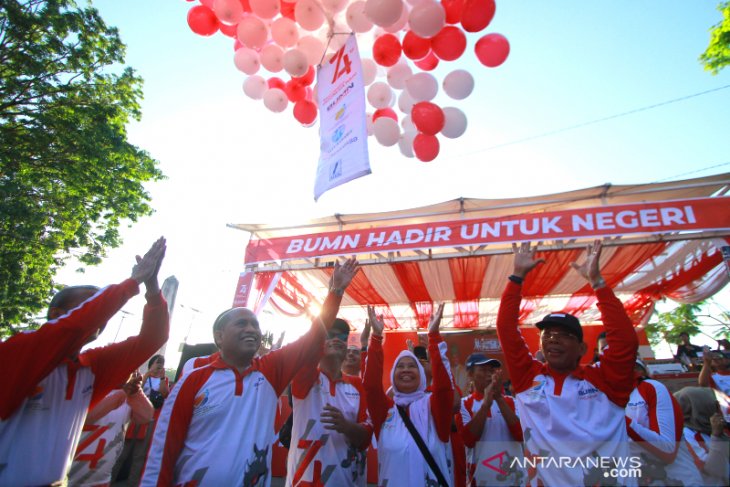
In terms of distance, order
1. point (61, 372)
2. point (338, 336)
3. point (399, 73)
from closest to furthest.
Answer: point (61, 372)
point (338, 336)
point (399, 73)

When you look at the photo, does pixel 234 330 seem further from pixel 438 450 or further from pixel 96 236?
pixel 96 236

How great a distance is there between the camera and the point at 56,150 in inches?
322

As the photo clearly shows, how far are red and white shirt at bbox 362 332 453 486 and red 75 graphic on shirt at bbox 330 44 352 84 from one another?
239 centimetres

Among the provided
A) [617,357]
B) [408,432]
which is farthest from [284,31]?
[617,357]

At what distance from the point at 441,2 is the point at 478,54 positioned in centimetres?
57

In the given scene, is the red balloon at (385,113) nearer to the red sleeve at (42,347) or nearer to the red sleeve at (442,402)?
the red sleeve at (442,402)

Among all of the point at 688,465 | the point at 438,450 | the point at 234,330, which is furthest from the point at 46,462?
the point at 688,465

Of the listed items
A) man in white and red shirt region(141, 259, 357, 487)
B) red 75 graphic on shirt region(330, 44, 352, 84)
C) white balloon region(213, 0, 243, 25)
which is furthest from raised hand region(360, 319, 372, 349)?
white balloon region(213, 0, 243, 25)

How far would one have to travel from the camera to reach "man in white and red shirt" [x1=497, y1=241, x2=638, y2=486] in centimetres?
169

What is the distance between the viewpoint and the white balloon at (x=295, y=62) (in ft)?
11.3

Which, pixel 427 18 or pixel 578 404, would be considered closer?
pixel 578 404

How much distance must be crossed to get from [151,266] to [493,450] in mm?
2802

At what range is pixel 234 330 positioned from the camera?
207 cm

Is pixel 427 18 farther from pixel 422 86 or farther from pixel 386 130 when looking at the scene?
pixel 386 130
